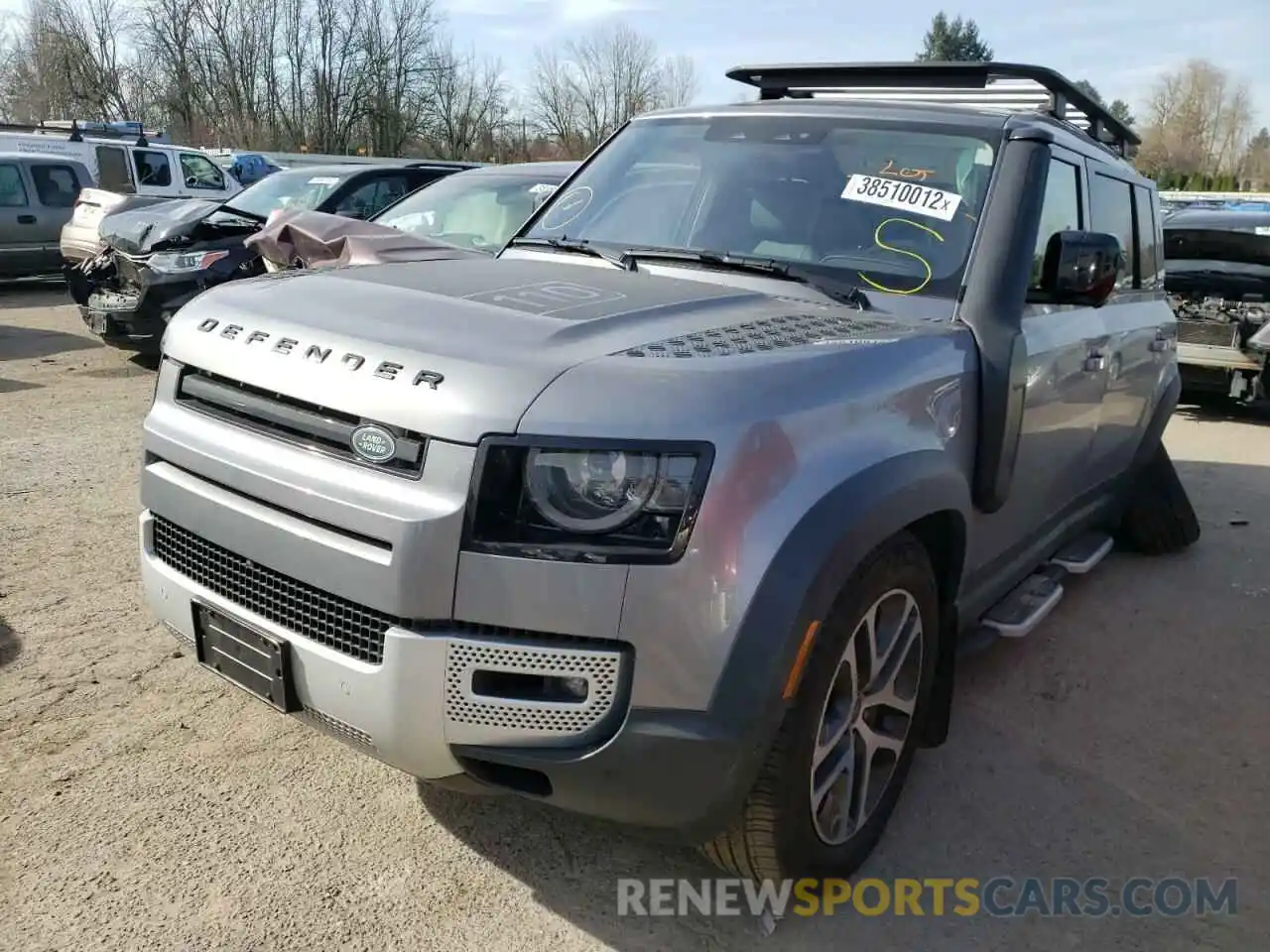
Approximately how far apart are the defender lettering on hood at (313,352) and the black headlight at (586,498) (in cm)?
23

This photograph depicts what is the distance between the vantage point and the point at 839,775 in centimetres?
251

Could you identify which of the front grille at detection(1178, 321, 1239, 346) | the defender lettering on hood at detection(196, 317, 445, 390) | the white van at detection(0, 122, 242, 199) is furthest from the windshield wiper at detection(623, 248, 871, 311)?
the white van at detection(0, 122, 242, 199)

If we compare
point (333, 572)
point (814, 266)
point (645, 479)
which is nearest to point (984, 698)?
point (814, 266)

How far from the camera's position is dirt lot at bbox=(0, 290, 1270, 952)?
2.44 metres

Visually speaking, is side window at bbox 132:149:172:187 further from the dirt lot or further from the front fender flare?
the front fender flare

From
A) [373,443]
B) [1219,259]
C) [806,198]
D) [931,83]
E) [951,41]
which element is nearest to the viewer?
[373,443]

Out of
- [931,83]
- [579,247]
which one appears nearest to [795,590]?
[579,247]

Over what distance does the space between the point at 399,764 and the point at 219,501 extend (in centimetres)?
74

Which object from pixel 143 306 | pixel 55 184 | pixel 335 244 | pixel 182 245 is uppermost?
pixel 335 244

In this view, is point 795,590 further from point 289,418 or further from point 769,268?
point 769,268

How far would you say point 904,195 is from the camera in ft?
10.4

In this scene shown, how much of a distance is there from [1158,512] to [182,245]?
7.32m

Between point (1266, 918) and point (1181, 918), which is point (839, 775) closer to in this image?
point (1181, 918)

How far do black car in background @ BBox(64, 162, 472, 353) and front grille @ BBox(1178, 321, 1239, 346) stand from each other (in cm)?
661
